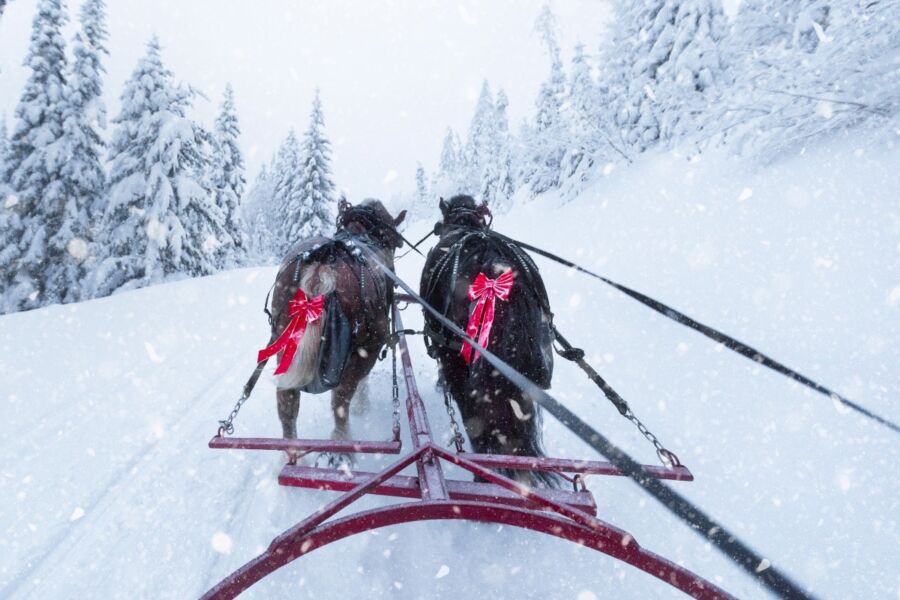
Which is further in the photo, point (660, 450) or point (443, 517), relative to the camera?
point (660, 450)

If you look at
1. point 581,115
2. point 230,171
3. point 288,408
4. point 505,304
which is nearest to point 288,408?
point 288,408

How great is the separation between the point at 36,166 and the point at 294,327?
19960 millimetres

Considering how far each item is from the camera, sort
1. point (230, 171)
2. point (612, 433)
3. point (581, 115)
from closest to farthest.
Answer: point (612, 433)
point (581, 115)
point (230, 171)

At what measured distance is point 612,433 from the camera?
11.7 feet

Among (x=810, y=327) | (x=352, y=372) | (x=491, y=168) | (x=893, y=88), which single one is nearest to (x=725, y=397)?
(x=810, y=327)

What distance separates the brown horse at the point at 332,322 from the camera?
109 inches

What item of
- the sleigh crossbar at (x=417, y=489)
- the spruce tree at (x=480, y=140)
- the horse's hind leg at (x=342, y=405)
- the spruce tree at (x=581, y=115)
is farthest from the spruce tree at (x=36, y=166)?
the spruce tree at (x=480, y=140)

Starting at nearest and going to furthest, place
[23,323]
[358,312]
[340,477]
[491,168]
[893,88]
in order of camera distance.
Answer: [340,477] → [358,312] → [893,88] → [23,323] → [491,168]

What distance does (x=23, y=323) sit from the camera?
285 inches

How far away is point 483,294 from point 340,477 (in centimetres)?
123

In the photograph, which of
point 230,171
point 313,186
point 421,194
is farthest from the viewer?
point 421,194

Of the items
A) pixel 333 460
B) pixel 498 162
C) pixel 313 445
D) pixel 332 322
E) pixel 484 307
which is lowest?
pixel 333 460

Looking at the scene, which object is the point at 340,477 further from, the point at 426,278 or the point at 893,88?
the point at 893,88

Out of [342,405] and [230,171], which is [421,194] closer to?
[230,171]
